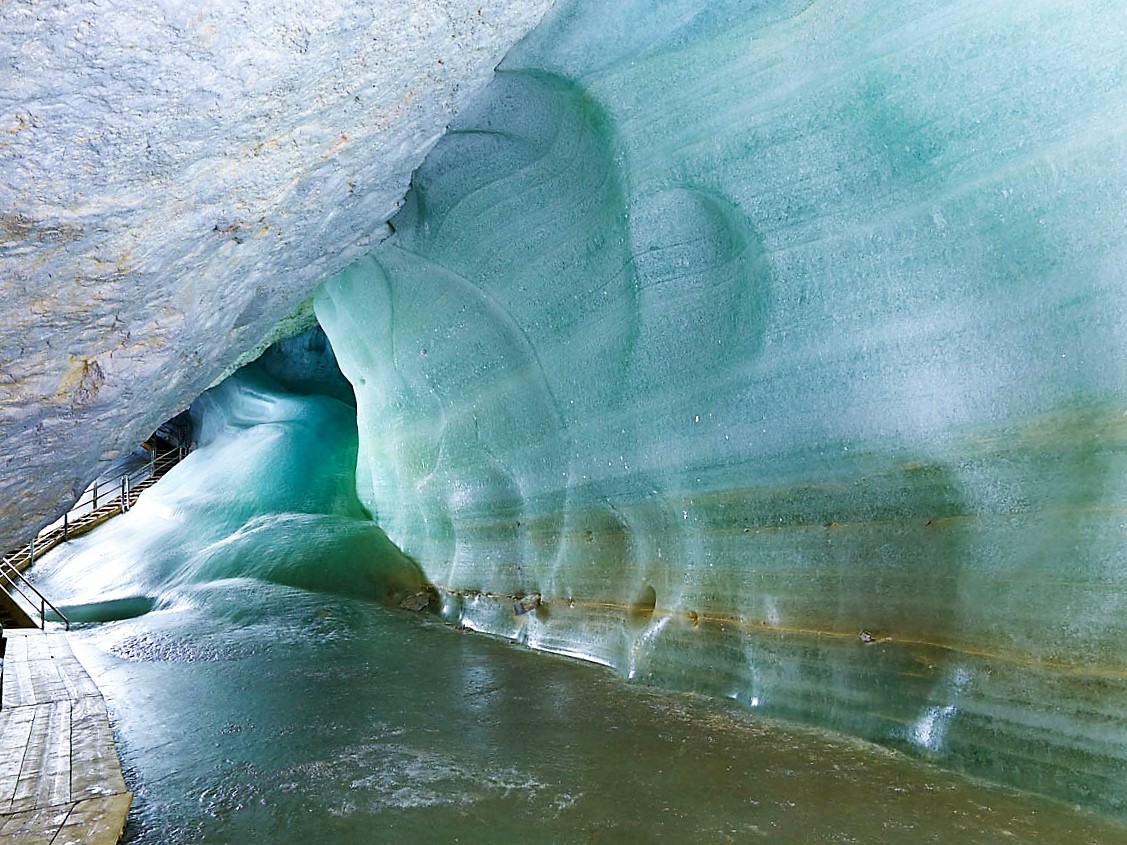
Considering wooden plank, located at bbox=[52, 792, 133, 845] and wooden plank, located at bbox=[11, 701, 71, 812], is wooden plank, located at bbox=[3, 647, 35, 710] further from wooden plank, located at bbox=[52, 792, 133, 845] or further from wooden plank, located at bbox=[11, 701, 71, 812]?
wooden plank, located at bbox=[52, 792, 133, 845]

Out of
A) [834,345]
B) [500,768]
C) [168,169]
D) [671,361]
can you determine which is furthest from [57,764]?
[834,345]

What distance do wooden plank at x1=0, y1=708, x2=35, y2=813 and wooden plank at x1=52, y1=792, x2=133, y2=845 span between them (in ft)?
0.72

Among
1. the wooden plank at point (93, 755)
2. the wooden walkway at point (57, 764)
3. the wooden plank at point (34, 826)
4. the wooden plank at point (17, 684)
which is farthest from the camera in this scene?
the wooden plank at point (17, 684)

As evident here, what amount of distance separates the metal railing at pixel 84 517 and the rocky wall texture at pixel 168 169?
16.9 ft

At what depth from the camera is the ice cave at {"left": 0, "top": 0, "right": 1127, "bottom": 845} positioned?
2.34m

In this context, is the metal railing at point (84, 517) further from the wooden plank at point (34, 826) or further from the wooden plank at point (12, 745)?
the wooden plank at point (34, 826)

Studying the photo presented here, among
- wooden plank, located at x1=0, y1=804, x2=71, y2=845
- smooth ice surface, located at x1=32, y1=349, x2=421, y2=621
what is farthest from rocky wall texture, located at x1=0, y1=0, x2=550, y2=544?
smooth ice surface, located at x1=32, y1=349, x2=421, y2=621

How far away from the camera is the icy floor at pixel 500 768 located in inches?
92.3

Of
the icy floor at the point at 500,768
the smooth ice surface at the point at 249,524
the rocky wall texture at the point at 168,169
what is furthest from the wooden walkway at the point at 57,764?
the smooth ice surface at the point at 249,524

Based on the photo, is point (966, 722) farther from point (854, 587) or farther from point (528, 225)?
point (528, 225)

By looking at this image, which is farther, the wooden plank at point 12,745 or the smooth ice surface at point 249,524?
the smooth ice surface at point 249,524

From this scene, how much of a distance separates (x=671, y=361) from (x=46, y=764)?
9.42ft

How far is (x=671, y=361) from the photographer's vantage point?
12.4 ft

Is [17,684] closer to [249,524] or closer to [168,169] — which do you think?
[168,169]
